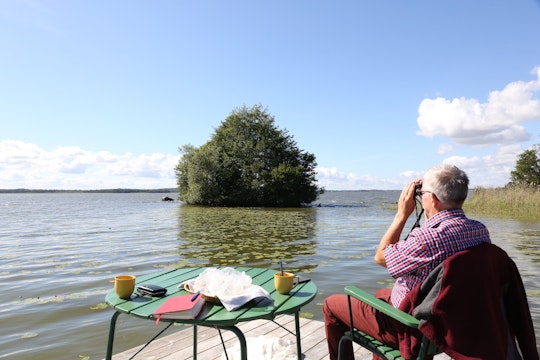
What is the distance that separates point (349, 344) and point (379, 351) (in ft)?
1.57

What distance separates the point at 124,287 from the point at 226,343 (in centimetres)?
163

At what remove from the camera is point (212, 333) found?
12.6 ft

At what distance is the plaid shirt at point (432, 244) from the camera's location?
2031 mm

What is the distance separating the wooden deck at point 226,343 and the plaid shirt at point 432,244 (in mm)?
1498

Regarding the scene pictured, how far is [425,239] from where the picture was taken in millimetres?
2068

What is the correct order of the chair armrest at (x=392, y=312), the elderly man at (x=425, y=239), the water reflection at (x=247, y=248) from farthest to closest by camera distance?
the water reflection at (x=247, y=248) < the elderly man at (x=425, y=239) < the chair armrest at (x=392, y=312)

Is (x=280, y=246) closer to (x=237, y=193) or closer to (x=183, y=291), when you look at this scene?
(x=183, y=291)

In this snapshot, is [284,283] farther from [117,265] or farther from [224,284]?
[117,265]

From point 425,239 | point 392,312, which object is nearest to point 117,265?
point 392,312

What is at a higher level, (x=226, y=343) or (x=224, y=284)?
(x=224, y=284)

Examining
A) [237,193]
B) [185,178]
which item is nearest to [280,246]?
[237,193]

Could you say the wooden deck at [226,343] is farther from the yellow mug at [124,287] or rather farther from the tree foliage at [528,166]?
the tree foliage at [528,166]

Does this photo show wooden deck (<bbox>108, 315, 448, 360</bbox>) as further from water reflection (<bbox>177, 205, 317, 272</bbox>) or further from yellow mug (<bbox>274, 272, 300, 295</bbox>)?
water reflection (<bbox>177, 205, 317, 272</bbox>)

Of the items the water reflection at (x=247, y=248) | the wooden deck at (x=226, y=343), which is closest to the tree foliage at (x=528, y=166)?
the water reflection at (x=247, y=248)
